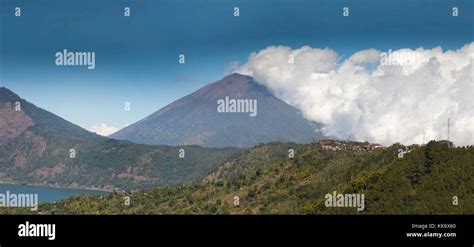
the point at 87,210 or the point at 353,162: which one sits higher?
the point at 353,162

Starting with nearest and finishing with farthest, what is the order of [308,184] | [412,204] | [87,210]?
[412,204] → [308,184] → [87,210]
